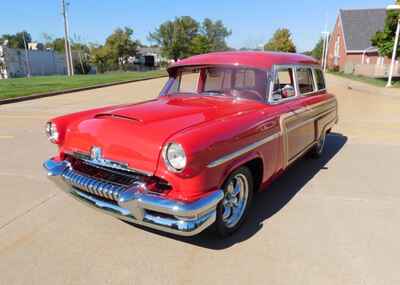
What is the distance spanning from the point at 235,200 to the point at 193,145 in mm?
1008

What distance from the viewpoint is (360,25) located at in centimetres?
4156

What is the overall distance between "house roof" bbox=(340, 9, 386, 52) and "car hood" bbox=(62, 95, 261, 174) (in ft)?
141

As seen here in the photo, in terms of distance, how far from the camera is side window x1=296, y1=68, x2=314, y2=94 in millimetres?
4480

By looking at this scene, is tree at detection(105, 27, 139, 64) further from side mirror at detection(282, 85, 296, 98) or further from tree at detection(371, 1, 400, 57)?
side mirror at detection(282, 85, 296, 98)

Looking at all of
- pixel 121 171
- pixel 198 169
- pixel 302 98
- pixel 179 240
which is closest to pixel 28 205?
pixel 121 171

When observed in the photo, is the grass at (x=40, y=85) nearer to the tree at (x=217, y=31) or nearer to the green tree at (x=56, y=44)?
the green tree at (x=56, y=44)

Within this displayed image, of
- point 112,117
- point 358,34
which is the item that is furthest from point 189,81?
point 358,34

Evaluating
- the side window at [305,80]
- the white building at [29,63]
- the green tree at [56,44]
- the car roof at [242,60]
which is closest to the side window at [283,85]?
the car roof at [242,60]

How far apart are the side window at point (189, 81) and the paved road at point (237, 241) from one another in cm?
165

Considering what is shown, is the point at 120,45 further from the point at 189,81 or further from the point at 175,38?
the point at 189,81

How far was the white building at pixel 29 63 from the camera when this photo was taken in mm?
46594

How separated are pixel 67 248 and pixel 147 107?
1616mm

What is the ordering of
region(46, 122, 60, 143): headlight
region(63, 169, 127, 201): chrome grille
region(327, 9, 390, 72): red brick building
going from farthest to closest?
region(327, 9, 390, 72): red brick building
region(46, 122, 60, 143): headlight
region(63, 169, 127, 201): chrome grille

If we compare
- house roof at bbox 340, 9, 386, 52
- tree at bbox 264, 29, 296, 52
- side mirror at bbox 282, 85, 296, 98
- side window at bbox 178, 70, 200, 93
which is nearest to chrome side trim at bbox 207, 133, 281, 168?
side mirror at bbox 282, 85, 296, 98
